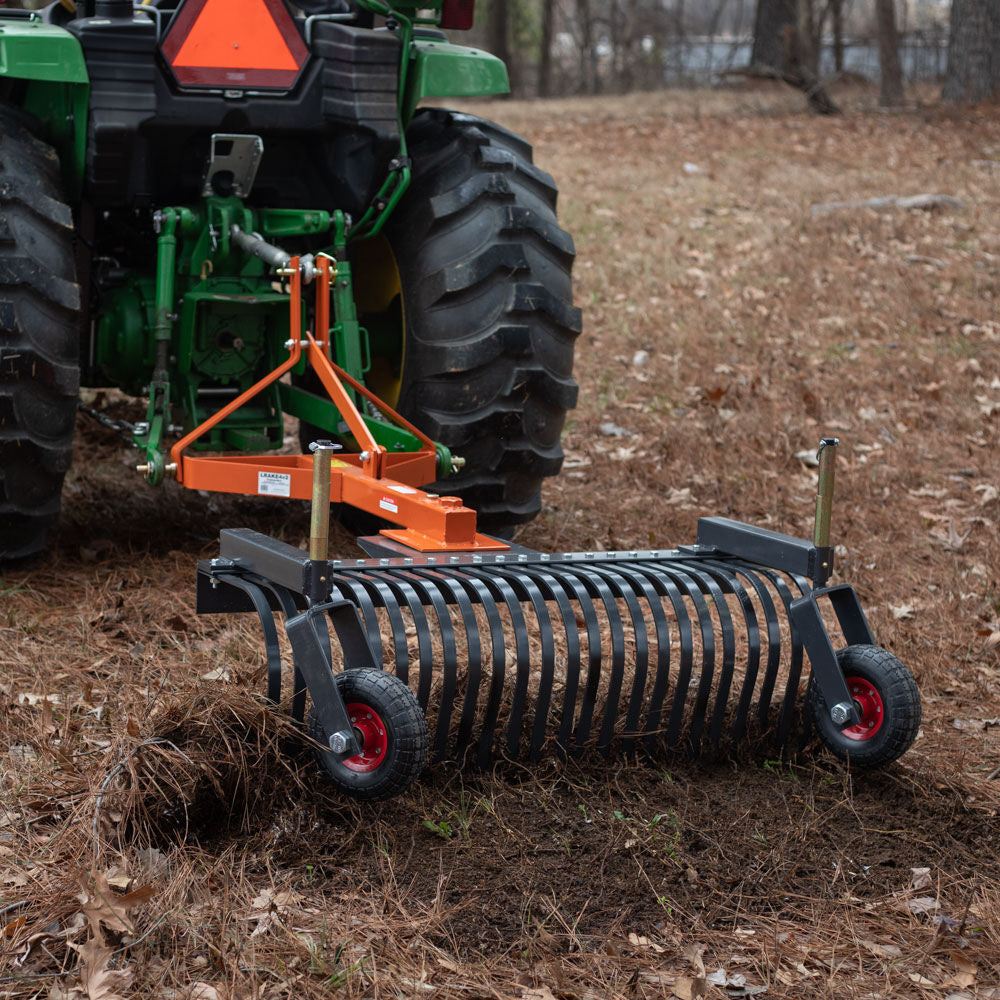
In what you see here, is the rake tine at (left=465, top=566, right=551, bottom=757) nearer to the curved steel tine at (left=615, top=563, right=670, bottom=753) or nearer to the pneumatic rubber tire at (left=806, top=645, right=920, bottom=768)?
the curved steel tine at (left=615, top=563, right=670, bottom=753)

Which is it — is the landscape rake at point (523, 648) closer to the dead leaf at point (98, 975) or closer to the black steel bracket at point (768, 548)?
the black steel bracket at point (768, 548)

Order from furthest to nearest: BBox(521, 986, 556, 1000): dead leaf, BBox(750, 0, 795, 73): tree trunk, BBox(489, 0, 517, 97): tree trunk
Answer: BBox(489, 0, 517, 97): tree trunk < BBox(750, 0, 795, 73): tree trunk < BBox(521, 986, 556, 1000): dead leaf

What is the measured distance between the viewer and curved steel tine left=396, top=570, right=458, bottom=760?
341 centimetres

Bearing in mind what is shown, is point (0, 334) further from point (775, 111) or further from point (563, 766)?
point (775, 111)

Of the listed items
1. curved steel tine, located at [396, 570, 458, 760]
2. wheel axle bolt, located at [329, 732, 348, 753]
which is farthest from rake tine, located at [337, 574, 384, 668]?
wheel axle bolt, located at [329, 732, 348, 753]

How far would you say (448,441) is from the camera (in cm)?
508

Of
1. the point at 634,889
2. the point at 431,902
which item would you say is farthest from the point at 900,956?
the point at 431,902

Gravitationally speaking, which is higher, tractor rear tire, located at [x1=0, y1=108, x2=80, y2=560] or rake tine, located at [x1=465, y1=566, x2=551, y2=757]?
tractor rear tire, located at [x1=0, y1=108, x2=80, y2=560]

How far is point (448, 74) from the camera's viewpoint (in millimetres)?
5152

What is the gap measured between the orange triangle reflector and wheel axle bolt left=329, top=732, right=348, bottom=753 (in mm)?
2601

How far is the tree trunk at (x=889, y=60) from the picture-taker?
709 inches

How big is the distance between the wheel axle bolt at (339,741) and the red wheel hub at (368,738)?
4 centimetres

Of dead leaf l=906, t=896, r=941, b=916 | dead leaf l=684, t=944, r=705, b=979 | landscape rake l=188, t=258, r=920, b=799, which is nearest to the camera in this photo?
dead leaf l=684, t=944, r=705, b=979

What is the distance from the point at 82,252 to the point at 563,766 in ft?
9.24
